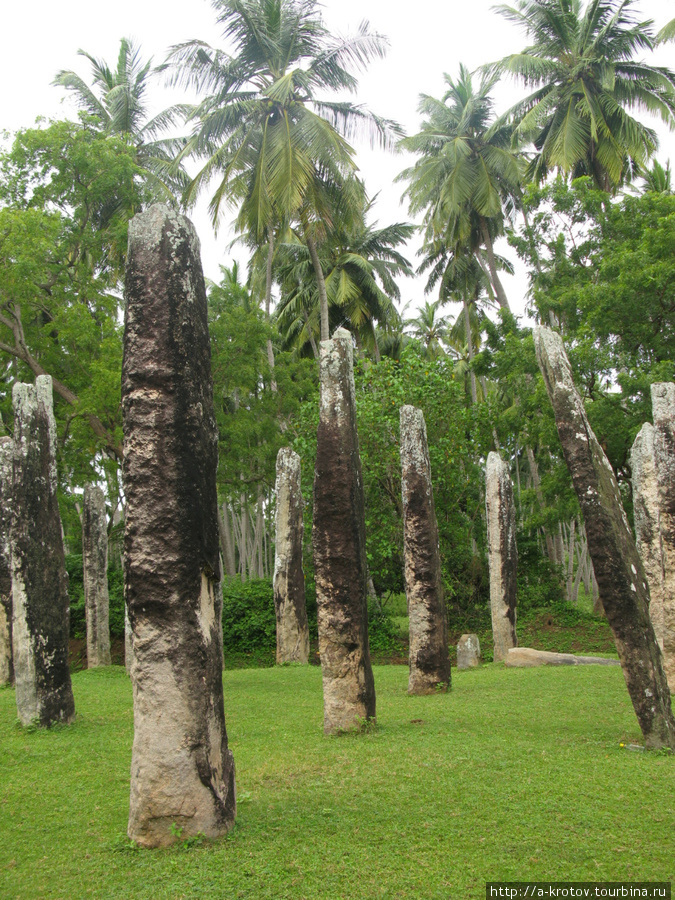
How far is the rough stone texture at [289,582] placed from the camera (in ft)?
51.6

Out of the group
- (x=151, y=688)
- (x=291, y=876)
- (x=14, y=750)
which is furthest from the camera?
(x=14, y=750)

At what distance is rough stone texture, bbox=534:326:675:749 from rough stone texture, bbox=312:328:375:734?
7.87 feet

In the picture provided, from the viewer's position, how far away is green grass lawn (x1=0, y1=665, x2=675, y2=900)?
403 centimetres

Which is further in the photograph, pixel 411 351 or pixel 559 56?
pixel 559 56

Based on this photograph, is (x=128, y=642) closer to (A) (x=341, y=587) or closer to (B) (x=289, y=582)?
(B) (x=289, y=582)

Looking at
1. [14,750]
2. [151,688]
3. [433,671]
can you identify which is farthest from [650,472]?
[14,750]

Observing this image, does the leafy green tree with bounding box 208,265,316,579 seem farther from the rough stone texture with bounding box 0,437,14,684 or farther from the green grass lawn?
the green grass lawn

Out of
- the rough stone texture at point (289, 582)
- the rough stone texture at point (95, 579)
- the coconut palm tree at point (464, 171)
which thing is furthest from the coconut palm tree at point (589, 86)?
the rough stone texture at point (95, 579)

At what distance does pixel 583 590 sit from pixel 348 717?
39.2 m

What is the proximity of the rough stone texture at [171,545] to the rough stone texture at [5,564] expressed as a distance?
6.08 metres

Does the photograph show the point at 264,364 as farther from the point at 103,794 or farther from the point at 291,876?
the point at 291,876

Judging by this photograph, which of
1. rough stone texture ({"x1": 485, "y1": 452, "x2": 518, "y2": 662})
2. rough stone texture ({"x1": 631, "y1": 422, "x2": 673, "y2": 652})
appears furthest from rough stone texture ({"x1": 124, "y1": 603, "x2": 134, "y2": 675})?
rough stone texture ({"x1": 485, "y1": 452, "x2": 518, "y2": 662})

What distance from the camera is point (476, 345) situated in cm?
3584

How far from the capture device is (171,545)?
493 centimetres
